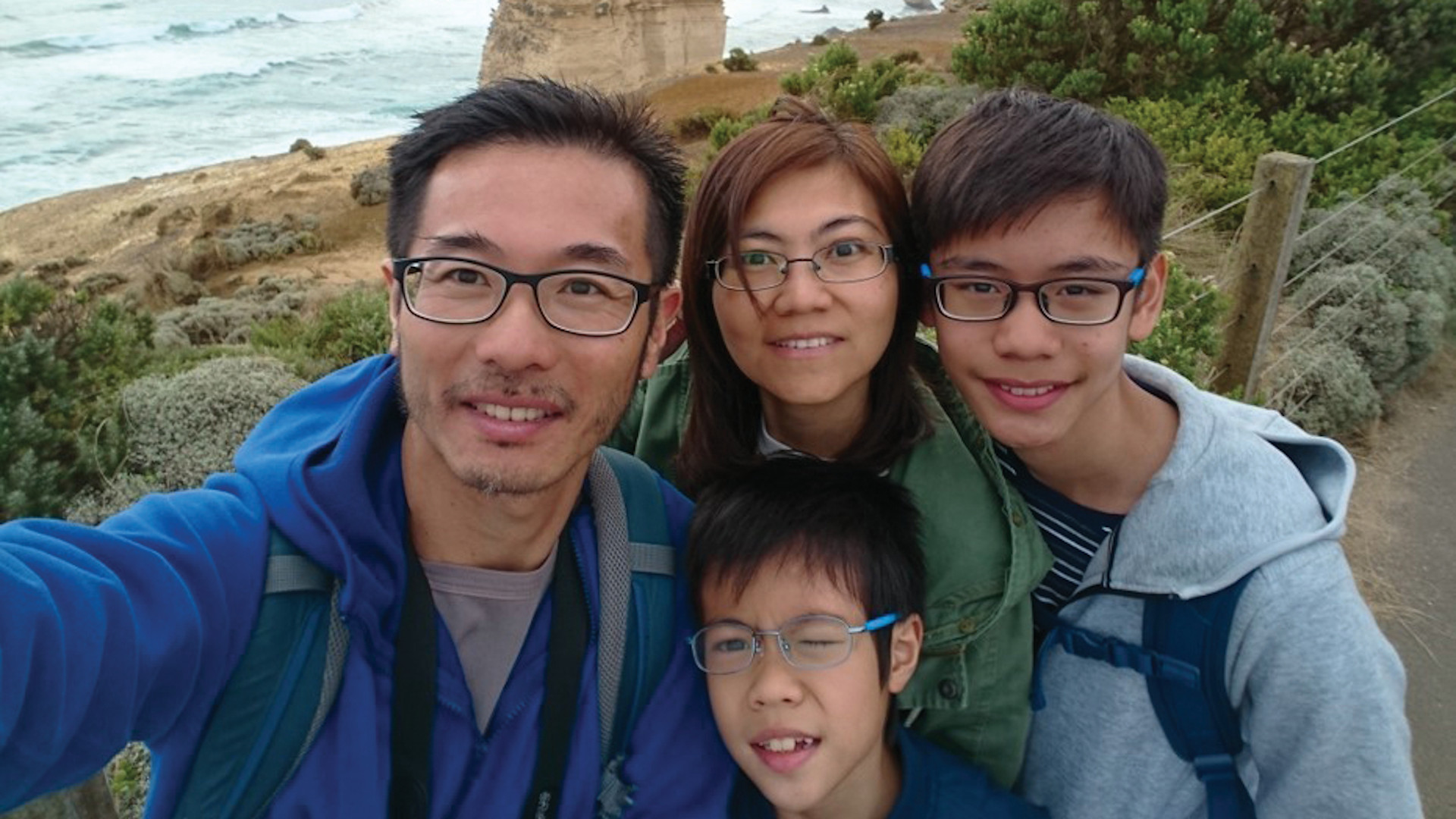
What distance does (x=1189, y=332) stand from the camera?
4559 mm

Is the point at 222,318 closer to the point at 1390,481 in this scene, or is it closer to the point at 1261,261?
the point at 1261,261

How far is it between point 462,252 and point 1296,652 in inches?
Result: 56.7

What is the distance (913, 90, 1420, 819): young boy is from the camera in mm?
1530

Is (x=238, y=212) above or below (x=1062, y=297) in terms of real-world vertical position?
below

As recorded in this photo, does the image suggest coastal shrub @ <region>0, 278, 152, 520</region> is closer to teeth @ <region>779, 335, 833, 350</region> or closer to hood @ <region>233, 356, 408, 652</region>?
hood @ <region>233, 356, 408, 652</region>

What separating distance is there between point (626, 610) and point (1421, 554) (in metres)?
4.24

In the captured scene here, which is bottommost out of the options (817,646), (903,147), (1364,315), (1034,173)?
(1364,315)

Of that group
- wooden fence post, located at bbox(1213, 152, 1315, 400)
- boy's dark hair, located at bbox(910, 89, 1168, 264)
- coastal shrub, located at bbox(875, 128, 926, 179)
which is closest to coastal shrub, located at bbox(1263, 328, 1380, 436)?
wooden fence post, located at bbox(1213, 152, 1315, 400)

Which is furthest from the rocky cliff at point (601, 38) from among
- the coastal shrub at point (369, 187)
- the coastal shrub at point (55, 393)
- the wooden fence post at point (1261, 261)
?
the wooden fence post at point (1261, 261)

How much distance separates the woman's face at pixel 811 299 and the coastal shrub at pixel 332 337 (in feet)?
15.4

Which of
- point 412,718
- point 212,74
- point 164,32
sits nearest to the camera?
point 412,718

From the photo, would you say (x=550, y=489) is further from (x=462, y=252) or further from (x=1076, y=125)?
(x=1076, y=125)

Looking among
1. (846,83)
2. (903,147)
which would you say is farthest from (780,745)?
(846,83)

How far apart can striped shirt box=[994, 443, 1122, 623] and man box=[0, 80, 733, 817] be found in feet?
2.35
